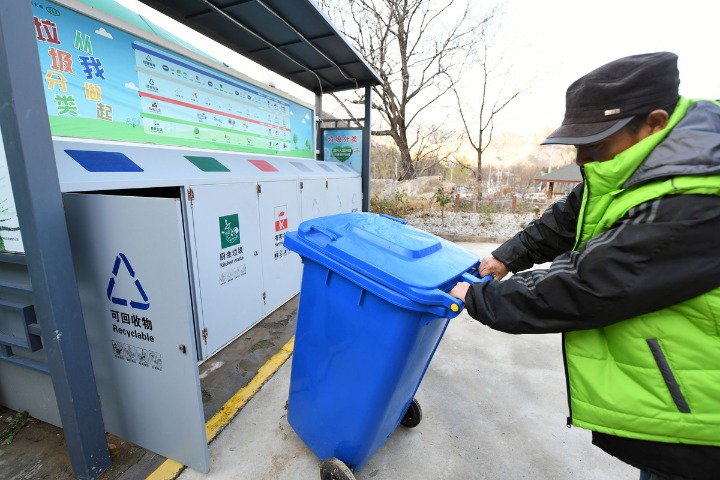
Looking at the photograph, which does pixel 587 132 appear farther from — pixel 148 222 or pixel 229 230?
pixel 229 230

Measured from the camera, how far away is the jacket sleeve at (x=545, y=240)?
1672mm

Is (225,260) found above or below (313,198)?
below

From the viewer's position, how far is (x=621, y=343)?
1067mm

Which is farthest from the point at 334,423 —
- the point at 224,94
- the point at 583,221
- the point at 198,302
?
the point at 224,94

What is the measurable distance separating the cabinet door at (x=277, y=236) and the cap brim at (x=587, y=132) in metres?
2.69

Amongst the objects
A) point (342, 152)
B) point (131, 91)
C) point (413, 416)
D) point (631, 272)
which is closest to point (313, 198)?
point (342, 152)

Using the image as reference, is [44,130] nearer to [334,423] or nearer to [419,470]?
[334,423]

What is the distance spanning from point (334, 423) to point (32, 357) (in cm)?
181

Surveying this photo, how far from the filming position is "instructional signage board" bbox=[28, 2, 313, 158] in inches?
84.0

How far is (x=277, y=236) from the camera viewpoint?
11.9 ft

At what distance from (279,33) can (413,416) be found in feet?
13.0

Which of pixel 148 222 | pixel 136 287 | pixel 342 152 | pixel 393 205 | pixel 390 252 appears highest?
pixel 342 152

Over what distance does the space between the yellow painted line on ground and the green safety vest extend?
205 centimetres

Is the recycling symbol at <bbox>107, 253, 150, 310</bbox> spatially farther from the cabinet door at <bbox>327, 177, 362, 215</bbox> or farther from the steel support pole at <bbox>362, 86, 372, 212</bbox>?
the steel support pole at <bbox>362, 86, 372, 212</bbox>
